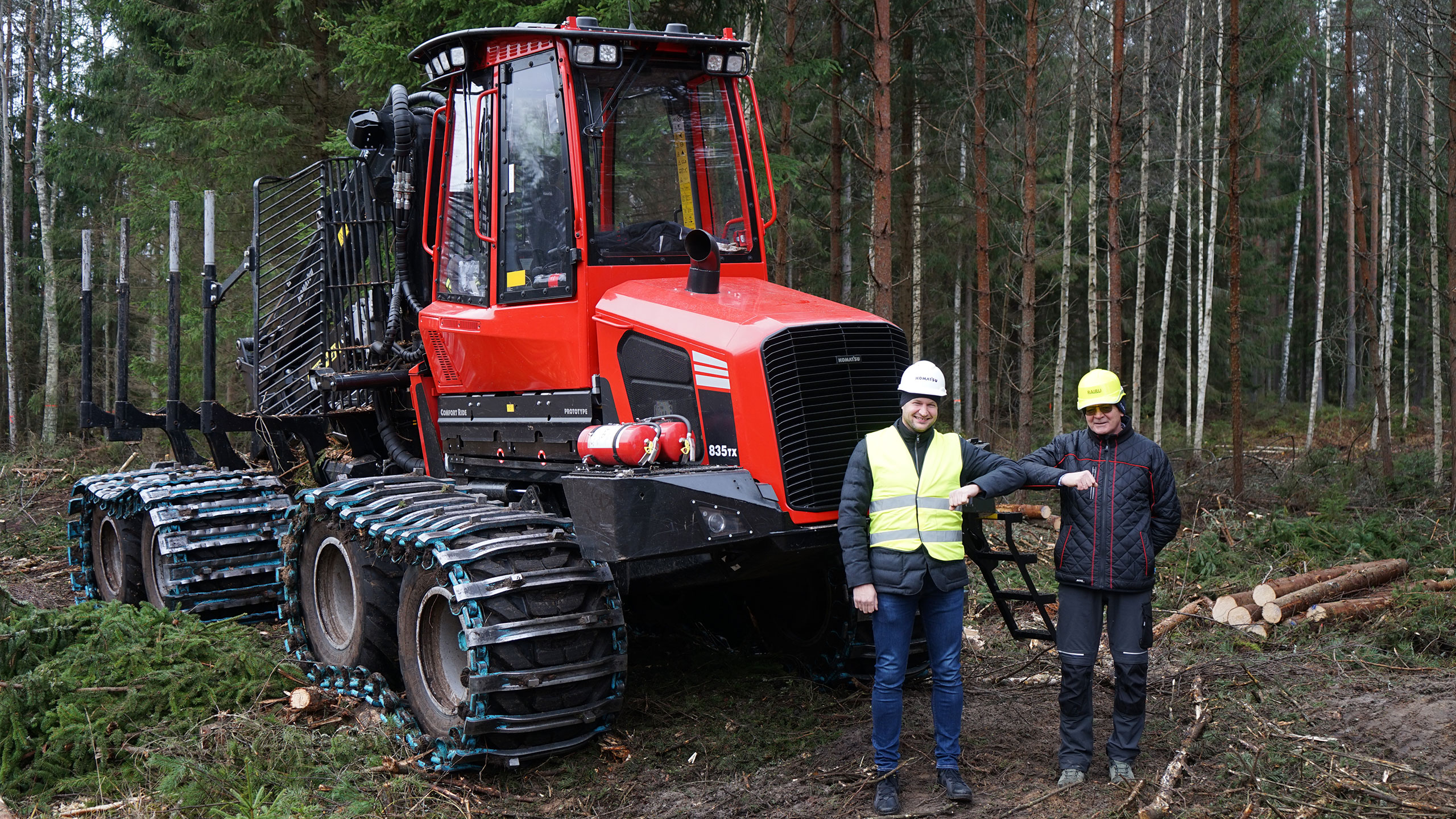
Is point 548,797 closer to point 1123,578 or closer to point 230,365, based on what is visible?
point 1123,578

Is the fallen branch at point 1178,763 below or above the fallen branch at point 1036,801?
above

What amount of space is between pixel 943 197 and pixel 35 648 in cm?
1708

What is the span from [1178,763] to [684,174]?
3868 mm

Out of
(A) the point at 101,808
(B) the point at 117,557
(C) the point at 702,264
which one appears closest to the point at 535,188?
(C) the point at 702,264

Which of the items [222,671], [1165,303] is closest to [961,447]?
[222,671]

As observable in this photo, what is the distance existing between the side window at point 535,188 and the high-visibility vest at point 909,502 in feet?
6.18

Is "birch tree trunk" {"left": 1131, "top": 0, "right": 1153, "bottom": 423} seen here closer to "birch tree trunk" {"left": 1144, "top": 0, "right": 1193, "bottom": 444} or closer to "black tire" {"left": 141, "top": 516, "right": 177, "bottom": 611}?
"birch tree trunk" {"left": 1144, "top": 0, "right": 1193, "bottom": 444}

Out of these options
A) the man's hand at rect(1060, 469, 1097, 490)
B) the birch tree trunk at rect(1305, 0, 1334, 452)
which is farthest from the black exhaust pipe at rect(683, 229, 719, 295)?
the birch tree trunk at rect(1305, 0, 1334, 452)

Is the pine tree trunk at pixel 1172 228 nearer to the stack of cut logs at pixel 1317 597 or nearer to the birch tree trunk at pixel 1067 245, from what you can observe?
the birch tree trunk at pixel 1067 245

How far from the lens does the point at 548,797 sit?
213 inches

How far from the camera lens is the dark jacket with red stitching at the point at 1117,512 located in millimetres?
5273

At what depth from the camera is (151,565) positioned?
9031 mm

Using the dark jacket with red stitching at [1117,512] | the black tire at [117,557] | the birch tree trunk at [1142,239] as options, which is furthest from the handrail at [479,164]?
the birch tree trunk at [1142,239]

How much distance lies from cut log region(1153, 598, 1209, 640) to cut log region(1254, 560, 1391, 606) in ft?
1.37
